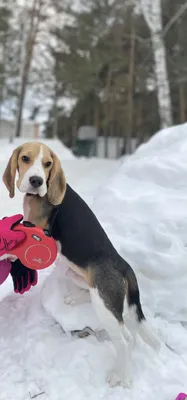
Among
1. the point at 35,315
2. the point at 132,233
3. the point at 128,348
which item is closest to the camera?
the point at 128,348

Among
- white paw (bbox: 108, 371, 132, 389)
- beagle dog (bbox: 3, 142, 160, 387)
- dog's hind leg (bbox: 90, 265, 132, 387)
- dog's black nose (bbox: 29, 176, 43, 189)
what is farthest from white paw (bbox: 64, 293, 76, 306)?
dog's black nose (bbox: 29, 176, 43, 189)

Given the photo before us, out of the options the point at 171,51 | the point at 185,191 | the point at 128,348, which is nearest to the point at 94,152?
the point at 171,51

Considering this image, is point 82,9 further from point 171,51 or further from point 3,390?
point 3,390

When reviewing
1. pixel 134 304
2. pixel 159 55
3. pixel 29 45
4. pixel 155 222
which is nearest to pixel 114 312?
pixel 134 304

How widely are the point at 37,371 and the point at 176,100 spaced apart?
19.9 m

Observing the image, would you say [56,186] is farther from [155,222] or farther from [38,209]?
[155,222]

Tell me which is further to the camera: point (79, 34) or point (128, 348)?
point (79, 34)

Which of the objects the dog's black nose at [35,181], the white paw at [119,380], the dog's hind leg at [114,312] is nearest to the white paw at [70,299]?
the dog's hind leg at [114,312]

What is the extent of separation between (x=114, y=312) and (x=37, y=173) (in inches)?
33.0

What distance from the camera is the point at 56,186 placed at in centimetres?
218

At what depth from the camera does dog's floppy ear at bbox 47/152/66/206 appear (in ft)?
7.14

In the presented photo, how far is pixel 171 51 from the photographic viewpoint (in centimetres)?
1781

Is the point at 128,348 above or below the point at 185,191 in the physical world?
below

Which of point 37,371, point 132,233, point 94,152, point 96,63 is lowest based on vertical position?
point 94,152
